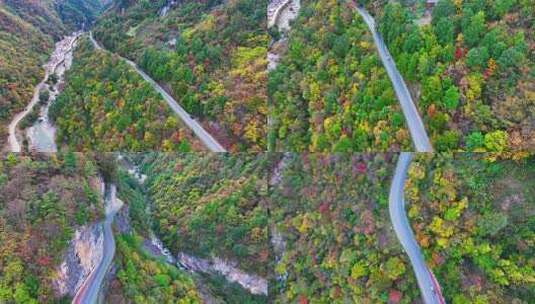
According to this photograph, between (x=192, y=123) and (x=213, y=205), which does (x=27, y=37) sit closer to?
(x=192, y=123)

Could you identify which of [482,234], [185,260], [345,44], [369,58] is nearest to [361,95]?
[369,58]

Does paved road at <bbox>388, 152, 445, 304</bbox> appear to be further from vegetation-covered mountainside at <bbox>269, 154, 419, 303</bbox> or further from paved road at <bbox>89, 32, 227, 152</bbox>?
paved road at <bbox>89, 32, 227, 152</bbox>

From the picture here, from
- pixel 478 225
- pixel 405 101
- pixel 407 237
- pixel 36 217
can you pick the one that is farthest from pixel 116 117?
pixel 478 225

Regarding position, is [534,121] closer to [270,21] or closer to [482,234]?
[482,234]

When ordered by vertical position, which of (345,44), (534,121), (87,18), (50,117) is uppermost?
(87,18)

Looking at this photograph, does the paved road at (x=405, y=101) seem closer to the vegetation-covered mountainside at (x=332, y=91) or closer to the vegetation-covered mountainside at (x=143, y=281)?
the vegetation-covered mountainside at (x=332, y=91)

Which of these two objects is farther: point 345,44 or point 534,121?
point 345,44

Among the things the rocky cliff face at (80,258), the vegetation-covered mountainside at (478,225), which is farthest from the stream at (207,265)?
the vegetation-covered mountainside at (478,225)
